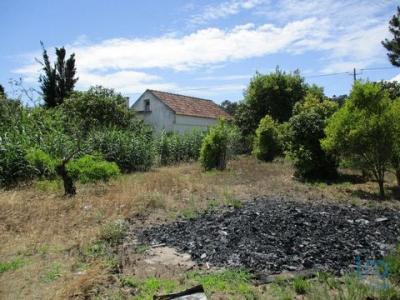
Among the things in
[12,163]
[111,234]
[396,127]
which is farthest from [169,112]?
[111,234]

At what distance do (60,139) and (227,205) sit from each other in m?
6.77

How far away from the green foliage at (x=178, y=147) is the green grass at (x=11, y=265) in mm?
14585

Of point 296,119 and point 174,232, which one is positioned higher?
point 296,119

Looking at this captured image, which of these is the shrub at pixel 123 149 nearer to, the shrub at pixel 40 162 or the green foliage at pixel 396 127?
the shrub at pixel 40 162

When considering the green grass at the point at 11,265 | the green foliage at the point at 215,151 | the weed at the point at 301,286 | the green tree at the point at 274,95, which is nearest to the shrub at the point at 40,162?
the green grass at the point at 11,265

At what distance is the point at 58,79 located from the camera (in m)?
29.3

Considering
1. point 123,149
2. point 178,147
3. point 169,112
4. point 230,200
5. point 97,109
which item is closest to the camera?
point 230,200

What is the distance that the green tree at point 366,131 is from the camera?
32.7 ft

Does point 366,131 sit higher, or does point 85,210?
point 366,131

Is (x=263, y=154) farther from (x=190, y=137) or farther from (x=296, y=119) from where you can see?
(x=296, y=119)

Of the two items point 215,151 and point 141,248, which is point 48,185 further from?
point 215,151

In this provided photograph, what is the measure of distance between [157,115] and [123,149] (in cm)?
1418

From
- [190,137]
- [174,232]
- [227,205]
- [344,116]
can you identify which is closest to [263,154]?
[190,137]

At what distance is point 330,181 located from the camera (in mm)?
12609
